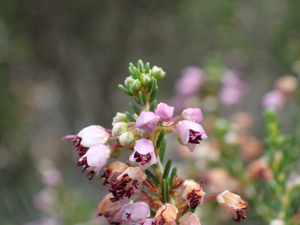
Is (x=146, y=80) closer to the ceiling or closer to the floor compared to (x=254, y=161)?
closer to the floor

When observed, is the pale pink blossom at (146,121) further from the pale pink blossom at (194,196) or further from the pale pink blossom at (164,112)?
the pale pink blossom at (194,196)

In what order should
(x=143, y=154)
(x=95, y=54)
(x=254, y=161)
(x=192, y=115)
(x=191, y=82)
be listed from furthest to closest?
(x=95, y=54), (x=191, y=82), (x=254, y=161), (x=192, y=115), (x=143, y=154)

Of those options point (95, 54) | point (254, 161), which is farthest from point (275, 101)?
point (95, 54)

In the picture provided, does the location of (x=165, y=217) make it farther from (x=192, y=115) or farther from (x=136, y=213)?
(x=192, y=115)

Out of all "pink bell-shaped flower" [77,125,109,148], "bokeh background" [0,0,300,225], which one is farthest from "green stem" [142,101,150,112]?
"bokeh background" [0,0,300,225]

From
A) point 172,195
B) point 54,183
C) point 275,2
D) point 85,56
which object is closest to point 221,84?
point 54,183

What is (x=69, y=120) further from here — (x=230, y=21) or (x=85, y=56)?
(x=230, y=21)
